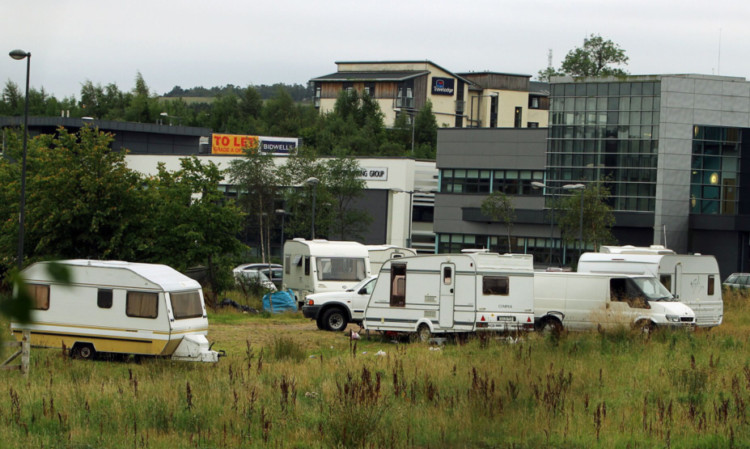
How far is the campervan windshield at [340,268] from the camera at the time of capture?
30.6 metres

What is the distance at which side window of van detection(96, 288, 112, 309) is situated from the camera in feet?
57.6

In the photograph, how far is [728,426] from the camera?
34.3ft

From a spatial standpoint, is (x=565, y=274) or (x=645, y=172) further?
(x=645, y=172)

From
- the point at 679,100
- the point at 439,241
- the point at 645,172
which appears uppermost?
the point at 679,100

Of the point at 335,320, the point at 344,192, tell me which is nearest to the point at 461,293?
the point at 335,320

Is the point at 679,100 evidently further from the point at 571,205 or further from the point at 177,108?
the point at 177,108

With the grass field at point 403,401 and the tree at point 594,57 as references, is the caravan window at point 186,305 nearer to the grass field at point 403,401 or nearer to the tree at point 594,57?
the grass field at point 403,401

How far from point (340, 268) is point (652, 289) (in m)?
11.4

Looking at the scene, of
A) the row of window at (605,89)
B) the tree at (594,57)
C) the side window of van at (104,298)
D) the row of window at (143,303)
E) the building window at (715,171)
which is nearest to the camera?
the side window of van at (104,298)

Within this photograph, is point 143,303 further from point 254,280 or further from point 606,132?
point 606,132

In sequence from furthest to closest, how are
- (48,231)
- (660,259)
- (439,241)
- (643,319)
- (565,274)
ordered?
1. (439,241)
2. (48,231)
3. (660,259)
4. (565,274)
5. (643,319)

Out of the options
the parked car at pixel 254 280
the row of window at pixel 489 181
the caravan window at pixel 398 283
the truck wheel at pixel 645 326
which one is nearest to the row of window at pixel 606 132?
the row of window at pixel 489 181

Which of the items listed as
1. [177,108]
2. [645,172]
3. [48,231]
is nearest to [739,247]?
[645,172]

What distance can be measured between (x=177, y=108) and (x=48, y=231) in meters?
99.0
